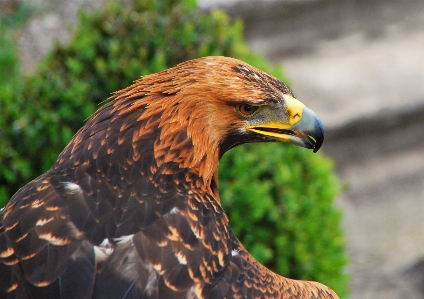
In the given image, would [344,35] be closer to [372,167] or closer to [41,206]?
[372,167]

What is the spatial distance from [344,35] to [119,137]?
510cm

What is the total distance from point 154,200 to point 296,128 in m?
0.62

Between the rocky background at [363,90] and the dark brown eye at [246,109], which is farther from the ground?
the dark brown eye at [246,109]

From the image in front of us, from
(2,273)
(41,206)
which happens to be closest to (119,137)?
(41,206)

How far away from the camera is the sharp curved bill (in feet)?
8.68

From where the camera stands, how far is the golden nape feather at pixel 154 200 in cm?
223

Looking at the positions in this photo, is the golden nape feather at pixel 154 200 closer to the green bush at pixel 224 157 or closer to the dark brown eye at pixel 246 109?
the dark brown eye at pixel 246 109

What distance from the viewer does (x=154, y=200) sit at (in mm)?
2430

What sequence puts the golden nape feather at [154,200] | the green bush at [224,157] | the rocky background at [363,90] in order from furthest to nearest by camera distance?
the rocky background at [363,90] < the green bush at [224,157] < the golden nape feather at [154,200]

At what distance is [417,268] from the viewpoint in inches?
220

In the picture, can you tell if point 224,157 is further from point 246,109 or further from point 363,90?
point 363,90

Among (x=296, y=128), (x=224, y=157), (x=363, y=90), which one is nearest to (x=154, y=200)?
(x=296, y=128)

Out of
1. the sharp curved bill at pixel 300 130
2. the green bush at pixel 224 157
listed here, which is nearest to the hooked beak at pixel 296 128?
the sharp curved bill at pixel 300 130

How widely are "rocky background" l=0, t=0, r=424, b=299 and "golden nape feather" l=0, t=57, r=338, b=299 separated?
11.0 ft
